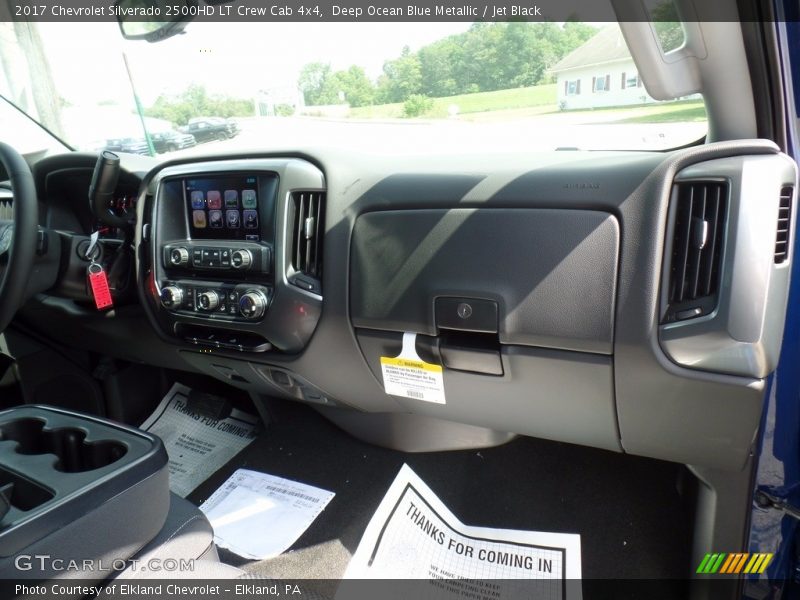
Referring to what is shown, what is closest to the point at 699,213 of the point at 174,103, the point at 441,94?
the point at 441,94

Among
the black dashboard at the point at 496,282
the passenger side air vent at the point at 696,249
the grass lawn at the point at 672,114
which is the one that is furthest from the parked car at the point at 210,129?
the passenger side air vent at the point at 696,249

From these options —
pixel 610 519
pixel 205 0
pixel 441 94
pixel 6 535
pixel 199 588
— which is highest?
pixel 205 0

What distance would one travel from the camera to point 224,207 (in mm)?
1486

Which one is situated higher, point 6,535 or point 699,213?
point 699,213

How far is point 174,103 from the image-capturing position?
1.86 meters

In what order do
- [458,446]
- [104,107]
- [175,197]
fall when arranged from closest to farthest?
[175,197]
[458,446]
[104,107]

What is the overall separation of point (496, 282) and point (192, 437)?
1275mm

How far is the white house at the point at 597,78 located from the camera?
3.95 ft

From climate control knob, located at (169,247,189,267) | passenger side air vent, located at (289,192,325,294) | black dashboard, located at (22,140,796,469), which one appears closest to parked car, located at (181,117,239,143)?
black dashboard, located at (22,140,796,469)

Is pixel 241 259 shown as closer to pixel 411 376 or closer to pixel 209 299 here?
pixel 209 299

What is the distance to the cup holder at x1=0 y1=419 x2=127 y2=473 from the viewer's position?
110 centimetres

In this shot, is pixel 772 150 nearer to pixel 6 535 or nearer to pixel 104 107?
pixel 6 535

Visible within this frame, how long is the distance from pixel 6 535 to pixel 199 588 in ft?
1.01

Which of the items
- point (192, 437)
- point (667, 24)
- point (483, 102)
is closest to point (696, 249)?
point (667, 24)
